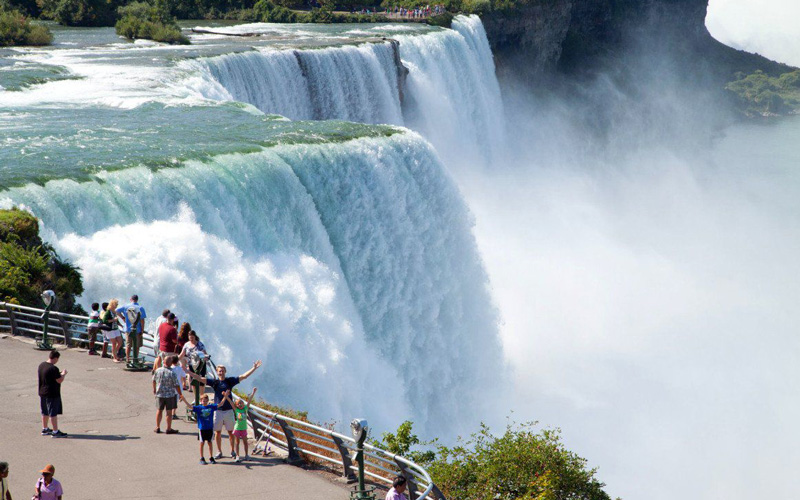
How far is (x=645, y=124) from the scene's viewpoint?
79875 millimetres

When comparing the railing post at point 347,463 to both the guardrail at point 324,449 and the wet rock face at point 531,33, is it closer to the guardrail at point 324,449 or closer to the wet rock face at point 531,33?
the guardrail at point 324,449

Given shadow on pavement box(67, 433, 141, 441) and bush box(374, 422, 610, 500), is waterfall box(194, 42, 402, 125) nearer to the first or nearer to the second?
bush box(374, 422, 610, 500)

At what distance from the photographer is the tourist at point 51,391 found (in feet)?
39.5

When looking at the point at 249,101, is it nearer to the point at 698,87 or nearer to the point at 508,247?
the point at 508,247

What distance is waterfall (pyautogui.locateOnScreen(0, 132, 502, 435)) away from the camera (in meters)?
19.0

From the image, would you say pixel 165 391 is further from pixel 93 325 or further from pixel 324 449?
pixel 93 325

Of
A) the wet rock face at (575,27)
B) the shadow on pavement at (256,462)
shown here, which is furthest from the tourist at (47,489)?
the wet rock face at (575,27)

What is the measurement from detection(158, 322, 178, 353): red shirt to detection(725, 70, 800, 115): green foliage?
292 ft

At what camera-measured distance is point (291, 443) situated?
12.1 m

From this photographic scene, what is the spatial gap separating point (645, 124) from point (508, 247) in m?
43.1

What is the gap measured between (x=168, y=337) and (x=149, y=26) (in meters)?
35.2

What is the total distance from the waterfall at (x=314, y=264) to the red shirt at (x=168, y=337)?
426 centimetres

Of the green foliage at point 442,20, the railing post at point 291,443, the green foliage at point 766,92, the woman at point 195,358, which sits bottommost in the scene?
the railing post at point 291,443

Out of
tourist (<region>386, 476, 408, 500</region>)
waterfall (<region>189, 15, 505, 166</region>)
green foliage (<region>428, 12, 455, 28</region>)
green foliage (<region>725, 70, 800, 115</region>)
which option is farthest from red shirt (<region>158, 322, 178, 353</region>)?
green foliage (<region>725, 70, 800, 115</region>)
